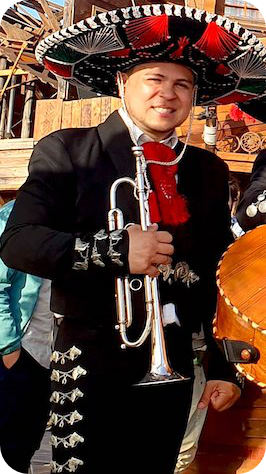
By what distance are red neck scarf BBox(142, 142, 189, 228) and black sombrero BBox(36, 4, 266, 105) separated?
1.01ft

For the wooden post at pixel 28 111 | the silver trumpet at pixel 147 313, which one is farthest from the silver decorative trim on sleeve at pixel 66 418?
the wooden post at pixel 28 111

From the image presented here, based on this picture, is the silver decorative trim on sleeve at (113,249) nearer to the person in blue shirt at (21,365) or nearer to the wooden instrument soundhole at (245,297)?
the wooden instrument soundhole at (245,297)

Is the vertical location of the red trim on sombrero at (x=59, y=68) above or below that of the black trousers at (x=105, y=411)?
above

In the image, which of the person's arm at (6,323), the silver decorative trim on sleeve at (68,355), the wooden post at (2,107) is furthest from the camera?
the wooden post at (2,107)

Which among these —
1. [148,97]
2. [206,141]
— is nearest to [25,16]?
[206,141]

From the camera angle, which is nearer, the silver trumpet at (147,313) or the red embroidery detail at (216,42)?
the silver trumpet at (147,313)

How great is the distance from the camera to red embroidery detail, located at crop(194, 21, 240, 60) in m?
2.14

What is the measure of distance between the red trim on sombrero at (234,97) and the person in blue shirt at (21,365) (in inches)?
50.5

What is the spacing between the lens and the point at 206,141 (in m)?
5.91

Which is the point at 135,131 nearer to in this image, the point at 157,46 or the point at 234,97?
the point at 157,46

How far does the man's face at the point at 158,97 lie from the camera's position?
2.09 meters

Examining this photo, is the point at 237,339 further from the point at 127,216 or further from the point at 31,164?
the point at 31,164

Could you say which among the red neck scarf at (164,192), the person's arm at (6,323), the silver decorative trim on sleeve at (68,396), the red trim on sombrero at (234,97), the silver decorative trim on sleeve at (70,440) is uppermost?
the red trim on sombrero at (234,97)

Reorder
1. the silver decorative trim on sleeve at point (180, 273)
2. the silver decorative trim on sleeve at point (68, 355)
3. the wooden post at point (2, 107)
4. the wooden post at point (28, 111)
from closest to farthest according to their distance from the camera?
the silver decorative trim on sleeve at point (68, 355) → the silver decorative trim on sleeve at point (180, 273) → the wooden post at point (28, 111) → the wooden post at point (2, 107)
